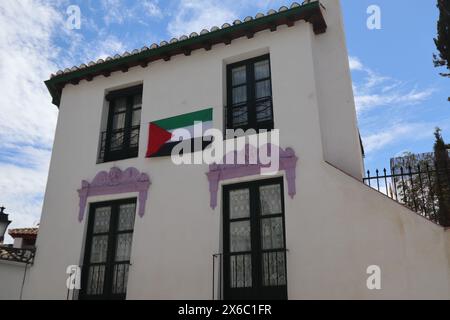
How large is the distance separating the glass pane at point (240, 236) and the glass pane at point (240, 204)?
0.15 metres

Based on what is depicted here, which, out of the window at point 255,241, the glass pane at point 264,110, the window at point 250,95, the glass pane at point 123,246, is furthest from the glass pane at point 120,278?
the glass pane at point 264,110

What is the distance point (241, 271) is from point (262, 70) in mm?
4041

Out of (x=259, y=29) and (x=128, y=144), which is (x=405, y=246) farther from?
(x=128, y=144)

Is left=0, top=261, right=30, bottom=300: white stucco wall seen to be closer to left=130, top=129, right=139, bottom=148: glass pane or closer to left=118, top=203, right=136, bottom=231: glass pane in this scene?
left=118, top=203, right=136, bottom=231: glass pane

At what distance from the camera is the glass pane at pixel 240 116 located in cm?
833

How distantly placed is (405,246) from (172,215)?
13.3ft

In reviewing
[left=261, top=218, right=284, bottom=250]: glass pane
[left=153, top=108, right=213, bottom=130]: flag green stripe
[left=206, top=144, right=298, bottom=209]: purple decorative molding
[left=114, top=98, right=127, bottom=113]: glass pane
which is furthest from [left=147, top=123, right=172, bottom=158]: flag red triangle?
[left=261, top=218, right=284, bottom=250]: glass pane

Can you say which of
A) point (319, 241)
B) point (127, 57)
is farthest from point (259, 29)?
point (319, 241)

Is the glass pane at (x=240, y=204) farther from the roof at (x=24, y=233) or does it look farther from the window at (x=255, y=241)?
the roof at (x=24, y=233)

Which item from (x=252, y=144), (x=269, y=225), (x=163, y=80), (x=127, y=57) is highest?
(x=127, y=57)

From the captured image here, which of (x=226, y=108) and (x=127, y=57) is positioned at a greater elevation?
(x=127, y=57)

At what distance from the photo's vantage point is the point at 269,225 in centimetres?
731

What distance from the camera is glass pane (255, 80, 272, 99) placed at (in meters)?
8.38

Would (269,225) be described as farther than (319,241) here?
Yes
